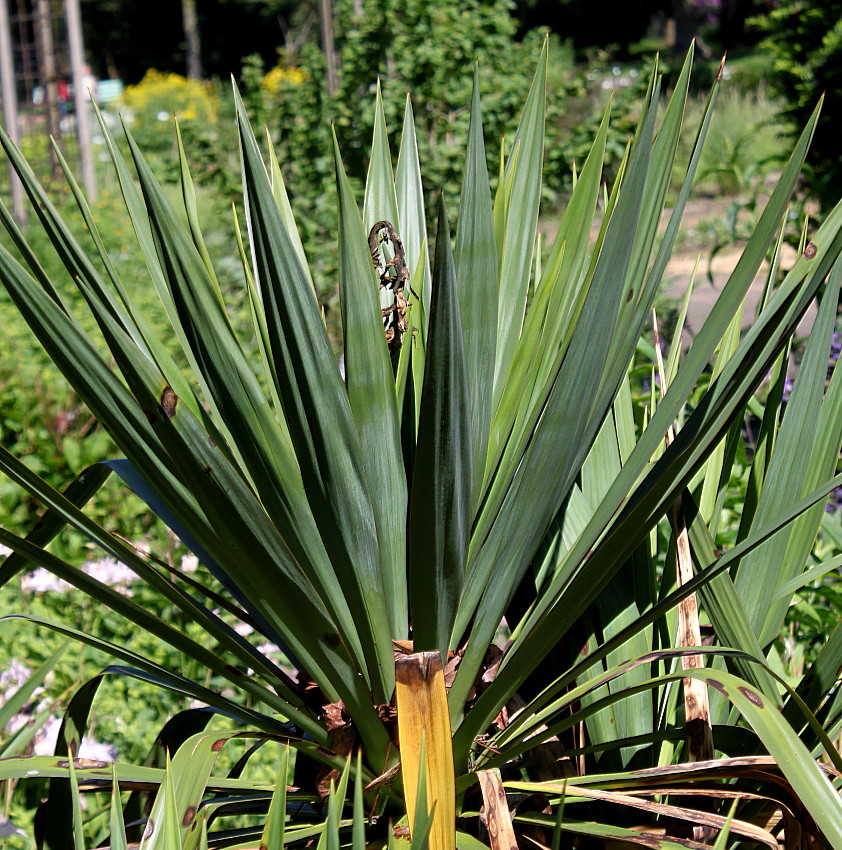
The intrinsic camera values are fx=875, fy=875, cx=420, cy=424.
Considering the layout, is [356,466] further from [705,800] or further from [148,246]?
[705,800]

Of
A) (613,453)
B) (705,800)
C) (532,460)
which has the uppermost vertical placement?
(532,460)

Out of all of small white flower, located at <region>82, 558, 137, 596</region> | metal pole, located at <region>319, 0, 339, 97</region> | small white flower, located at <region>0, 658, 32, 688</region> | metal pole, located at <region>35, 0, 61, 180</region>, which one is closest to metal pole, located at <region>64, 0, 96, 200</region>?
metal pole, located at <region>35, 0, 61, 180</region>

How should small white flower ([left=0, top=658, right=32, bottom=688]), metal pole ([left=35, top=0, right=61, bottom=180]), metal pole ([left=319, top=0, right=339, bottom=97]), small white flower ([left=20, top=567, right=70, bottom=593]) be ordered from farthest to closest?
1. metal pole ([left=35, top=0, right=61, bottom=180])
2. metal pole ([left=319, top=0, right=339, bottom=97])
3. small white flower ([left=20, top=567, right=70, bottom=593])
4. small white flower ([left=0, top=658, right=32, bottom=688])

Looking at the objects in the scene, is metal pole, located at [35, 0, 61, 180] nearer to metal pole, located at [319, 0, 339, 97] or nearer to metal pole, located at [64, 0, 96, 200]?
metal pole, located at [64, 0, 96, 200]

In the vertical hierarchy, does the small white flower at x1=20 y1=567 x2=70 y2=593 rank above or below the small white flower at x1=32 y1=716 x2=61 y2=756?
below

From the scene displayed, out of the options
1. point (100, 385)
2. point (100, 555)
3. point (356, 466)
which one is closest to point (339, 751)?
point (356, 466)

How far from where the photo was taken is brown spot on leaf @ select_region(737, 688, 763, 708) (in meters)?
0.81

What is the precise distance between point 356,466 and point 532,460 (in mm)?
185

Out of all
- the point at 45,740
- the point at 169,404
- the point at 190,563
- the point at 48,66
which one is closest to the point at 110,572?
the point at 190,563

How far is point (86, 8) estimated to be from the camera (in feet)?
126

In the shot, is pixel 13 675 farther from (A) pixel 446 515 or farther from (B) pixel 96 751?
(A) pixel 446 515

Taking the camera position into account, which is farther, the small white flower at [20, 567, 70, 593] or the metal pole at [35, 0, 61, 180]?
the metal pole at [35, 0, 61, 180]

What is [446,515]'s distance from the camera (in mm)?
846

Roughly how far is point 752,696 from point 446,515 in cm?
33
